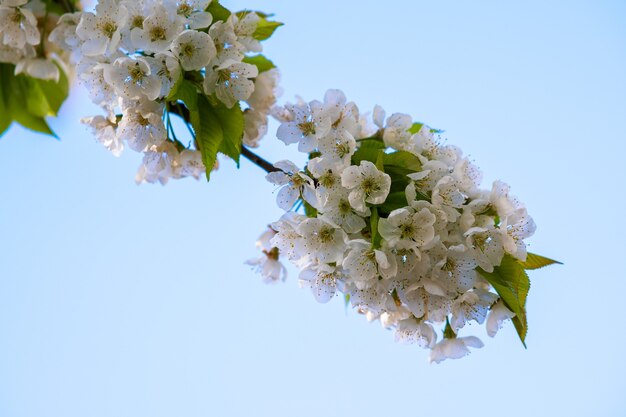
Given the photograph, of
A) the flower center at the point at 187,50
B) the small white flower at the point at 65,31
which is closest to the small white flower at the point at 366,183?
the flower center at the point at 187,50

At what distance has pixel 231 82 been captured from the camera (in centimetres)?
185

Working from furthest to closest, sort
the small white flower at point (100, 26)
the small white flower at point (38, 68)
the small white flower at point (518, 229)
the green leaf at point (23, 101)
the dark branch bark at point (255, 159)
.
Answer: the green leaf at point (23, 101)
the small white flower at point (38, 68)
the dark branch bark at point (255, 159)
the small white flower at point (100, 26)
the small white flower at point (518, 229)

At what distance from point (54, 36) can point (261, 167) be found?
86 centimetres

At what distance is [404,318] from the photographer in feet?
6.05

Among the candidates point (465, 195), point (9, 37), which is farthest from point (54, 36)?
point (465, 195)

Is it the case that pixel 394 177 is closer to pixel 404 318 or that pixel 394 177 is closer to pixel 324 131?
pixel 324 131

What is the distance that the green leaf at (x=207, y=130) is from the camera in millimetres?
1830

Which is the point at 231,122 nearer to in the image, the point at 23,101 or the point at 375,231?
the point at 375,231

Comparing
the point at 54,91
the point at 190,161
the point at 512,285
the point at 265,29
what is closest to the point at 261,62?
the point at 265,29

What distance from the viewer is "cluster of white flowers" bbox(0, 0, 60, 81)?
85.6 inches

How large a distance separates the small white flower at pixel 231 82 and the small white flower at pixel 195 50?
0.18ft

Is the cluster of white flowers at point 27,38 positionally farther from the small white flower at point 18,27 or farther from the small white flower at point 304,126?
the small white flower at point 304,126

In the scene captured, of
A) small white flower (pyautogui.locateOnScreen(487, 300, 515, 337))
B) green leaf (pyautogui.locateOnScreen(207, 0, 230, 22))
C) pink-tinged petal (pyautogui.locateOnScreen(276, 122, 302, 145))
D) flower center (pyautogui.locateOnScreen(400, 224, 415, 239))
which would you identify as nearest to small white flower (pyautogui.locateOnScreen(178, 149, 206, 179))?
pink-tinged petal (pyautogui.locateOnScreen(276, 122, 302, 145))

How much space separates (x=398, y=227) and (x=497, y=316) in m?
0.41
